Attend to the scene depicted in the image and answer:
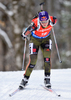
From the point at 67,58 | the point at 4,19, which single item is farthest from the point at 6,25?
the point at 67,58

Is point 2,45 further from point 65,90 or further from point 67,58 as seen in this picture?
point 65,90

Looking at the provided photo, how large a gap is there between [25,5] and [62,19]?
4950 mm

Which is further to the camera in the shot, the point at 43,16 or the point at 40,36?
the point at 40,36

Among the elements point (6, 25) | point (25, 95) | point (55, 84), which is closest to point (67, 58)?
point (6, 25)

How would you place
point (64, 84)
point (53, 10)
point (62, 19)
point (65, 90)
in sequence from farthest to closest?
point (62, 19), point (53, 10), point (64, 84), point (65, 90)

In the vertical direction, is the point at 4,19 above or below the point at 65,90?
above

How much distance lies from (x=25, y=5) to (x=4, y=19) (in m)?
5.37

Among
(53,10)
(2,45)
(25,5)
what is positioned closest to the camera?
(25,5)

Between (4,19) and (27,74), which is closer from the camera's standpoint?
(27,74)

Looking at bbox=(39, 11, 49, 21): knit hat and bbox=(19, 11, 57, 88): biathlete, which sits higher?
bbox=(39, 11, 49, 21): knit hat

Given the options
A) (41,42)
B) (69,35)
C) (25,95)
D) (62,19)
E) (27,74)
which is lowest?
(25,95)

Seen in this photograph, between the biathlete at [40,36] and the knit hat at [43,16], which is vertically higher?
the knit hat at [43,16]

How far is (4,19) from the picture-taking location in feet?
48.2

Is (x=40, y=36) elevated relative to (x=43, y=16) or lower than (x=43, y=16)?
lower
